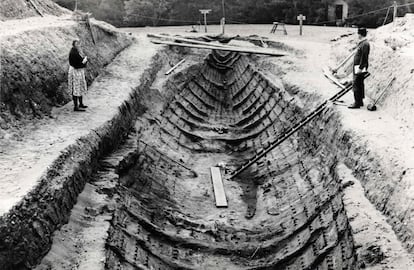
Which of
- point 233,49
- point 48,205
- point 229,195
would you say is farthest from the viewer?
point 233,49

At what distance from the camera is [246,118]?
16344 millimetres

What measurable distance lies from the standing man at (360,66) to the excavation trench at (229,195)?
0.75 meters

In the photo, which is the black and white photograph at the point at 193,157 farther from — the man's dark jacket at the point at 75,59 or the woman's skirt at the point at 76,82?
the man's dark jacket at the point at 75,59

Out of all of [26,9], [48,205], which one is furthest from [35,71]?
[26,9]

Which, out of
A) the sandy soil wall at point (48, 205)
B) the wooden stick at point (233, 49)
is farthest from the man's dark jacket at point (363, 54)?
the wooden stick at point (233, 49)

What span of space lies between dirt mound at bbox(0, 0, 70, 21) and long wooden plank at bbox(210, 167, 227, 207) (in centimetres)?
723

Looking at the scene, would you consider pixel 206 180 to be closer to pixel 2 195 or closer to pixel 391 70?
pixel 391 70

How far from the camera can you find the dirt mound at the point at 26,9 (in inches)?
531

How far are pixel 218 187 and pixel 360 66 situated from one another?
4535 millimetres

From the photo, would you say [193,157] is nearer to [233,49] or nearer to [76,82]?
[76,82]

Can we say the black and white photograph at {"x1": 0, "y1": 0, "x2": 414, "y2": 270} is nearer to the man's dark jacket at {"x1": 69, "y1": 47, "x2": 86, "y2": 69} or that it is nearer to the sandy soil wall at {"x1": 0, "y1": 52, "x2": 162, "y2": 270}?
the sandy soil wall at {"x1": 0, "y1": 52, "x2": 162, "y2": 270}

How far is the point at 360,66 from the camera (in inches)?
409

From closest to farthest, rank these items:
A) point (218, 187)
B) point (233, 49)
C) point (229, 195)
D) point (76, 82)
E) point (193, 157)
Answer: point (76, 82), point (229, 195), point (218, 187), point (193, 157), point (233, 49)

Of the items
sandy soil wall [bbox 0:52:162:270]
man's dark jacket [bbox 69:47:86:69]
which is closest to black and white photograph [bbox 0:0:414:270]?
sandy soil wall [bbox 0:52:162:270]
